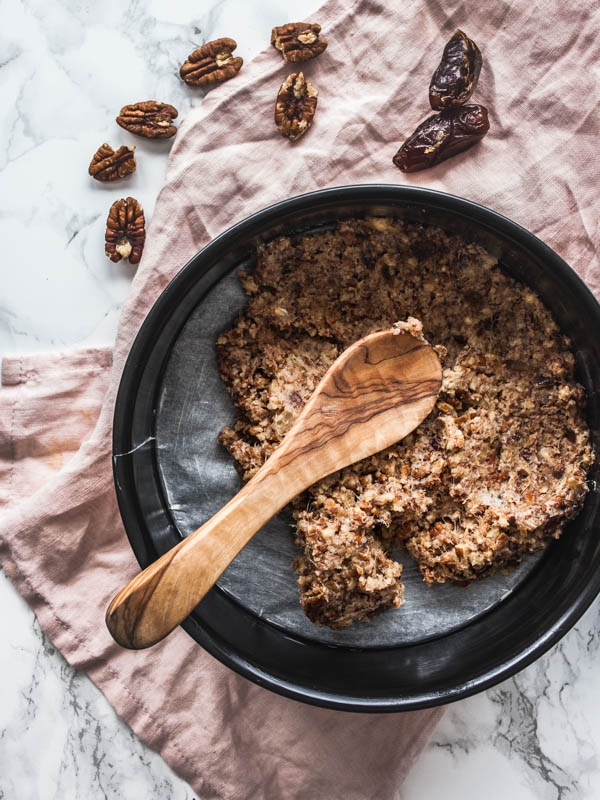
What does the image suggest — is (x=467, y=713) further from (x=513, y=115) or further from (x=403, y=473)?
(x=513, y=115)

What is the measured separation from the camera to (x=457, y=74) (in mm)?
1446

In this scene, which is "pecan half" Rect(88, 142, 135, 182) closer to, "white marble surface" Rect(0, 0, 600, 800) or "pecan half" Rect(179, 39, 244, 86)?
"white marble surface" Rect(0, 0, 600, 800)

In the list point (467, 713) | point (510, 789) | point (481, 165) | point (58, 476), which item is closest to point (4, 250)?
point (58, 476)

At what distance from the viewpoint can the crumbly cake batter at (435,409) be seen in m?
1.40

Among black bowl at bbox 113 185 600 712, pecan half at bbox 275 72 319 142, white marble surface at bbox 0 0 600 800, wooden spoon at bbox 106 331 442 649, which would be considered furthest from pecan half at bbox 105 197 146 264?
wooden spoon at bbox 106 331 442 649

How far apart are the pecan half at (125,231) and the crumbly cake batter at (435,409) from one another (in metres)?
0.31

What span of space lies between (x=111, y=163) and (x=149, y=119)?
0.14 metres

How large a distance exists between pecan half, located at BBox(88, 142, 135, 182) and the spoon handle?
2.63 ft

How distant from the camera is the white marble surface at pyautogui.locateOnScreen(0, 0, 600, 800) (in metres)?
1.61

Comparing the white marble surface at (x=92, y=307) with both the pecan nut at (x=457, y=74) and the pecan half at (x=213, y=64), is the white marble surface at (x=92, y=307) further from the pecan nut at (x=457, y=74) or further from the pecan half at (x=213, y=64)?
the pecan nut at (x=457, y=74)

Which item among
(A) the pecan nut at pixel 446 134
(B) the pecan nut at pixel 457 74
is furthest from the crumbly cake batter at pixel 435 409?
(B) the pecan nut at pixel 457 74

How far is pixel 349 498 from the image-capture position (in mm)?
1414

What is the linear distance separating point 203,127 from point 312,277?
1.45ft

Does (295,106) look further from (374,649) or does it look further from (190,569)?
(374,649)
